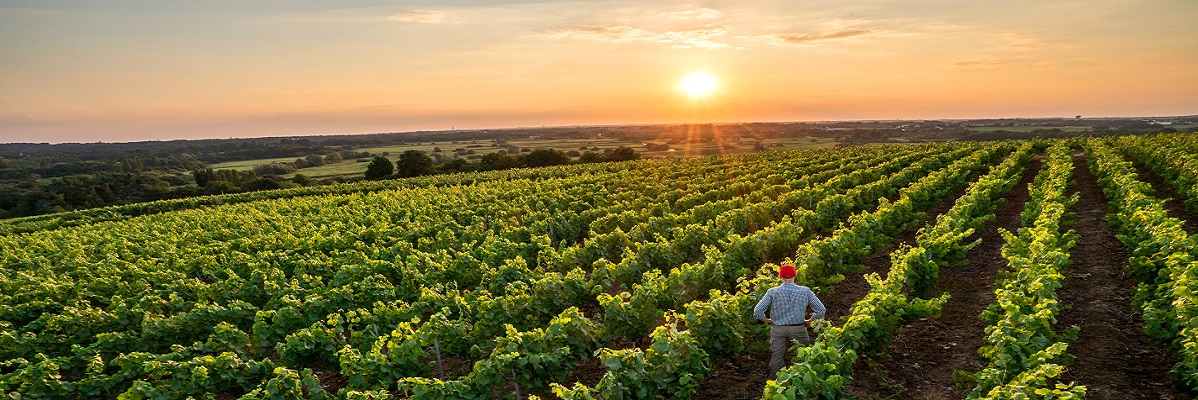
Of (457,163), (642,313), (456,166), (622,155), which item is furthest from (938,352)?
(622,155)

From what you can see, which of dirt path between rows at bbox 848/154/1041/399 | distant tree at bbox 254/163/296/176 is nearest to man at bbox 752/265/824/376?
dirt path between rows at bbox 848/154/1041/399

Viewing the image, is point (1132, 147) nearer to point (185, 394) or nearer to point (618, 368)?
point (618, 368)

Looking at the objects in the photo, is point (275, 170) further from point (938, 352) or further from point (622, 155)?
point (938, 352)

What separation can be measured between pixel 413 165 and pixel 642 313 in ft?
223

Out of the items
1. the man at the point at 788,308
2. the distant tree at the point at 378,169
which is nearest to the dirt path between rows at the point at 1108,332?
the man at the point at 788,308

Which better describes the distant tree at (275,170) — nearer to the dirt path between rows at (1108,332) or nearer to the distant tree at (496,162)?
the distant tree at (496,162)

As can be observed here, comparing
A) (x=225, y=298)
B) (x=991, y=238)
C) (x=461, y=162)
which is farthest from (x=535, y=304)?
(x=461, y=162)

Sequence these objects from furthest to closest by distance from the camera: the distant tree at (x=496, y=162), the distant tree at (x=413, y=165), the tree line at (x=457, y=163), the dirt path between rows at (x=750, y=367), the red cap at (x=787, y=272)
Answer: the distant tree at (x=413, y=165) → the tree line at (x=457, y=163) → the distant tree at (x=496, y=162) → the dirt path between rows at (x=750, y=367) → the red cap at (x=787, y=272)

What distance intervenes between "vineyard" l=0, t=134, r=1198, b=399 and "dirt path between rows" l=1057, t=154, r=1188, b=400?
0.14 ft

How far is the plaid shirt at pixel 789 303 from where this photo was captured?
761 centimetres

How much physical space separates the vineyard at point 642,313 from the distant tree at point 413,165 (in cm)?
5226

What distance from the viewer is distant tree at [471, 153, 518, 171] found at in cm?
7069

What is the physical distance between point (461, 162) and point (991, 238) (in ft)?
222

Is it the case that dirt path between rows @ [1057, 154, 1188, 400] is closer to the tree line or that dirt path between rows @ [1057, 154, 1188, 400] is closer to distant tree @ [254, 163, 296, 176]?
the tree line
